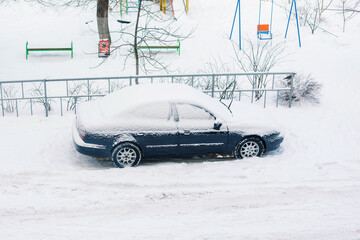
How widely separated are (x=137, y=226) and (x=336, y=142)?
5.65 metres

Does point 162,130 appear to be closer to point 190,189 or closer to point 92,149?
point 92,149

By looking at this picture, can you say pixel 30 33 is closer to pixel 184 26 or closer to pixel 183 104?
pixel 184 26

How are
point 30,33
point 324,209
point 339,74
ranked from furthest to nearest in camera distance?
point 30,33 → point 339,74 → point 324,209

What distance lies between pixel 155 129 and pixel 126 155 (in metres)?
0.71

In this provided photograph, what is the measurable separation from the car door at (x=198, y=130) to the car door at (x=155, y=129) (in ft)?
0.48

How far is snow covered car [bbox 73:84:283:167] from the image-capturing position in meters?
8.00

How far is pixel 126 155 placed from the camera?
815cm

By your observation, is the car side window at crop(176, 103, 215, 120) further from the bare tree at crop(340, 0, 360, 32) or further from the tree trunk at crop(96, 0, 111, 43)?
the bare tree at crop(340, 0, 360, 32)

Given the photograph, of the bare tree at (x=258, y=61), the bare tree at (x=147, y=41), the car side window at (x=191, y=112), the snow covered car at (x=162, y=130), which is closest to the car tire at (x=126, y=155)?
the snow covered car at (x=162, y=130)

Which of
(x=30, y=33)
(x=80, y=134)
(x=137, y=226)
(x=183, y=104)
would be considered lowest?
(x=137, y=226)

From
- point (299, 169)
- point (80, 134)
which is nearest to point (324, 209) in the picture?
point (299, 169)

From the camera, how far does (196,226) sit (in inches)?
235

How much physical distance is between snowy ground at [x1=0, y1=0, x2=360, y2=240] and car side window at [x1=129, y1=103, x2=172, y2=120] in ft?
3.03

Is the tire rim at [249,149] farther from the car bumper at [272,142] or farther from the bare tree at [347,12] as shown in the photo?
the bare tree at [347,12]
